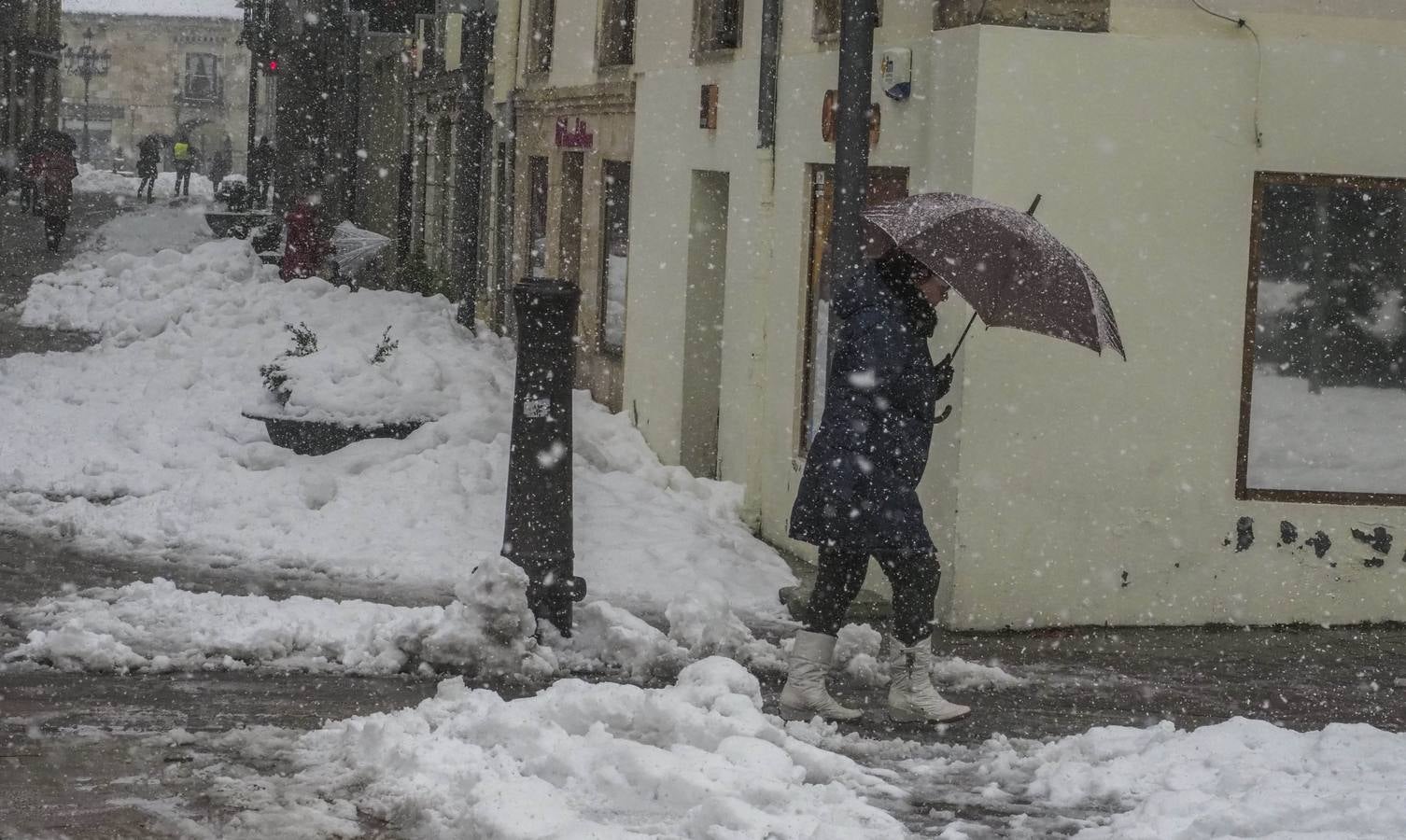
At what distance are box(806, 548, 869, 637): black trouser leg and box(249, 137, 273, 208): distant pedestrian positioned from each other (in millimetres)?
44147

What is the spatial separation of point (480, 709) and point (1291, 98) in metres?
5.20

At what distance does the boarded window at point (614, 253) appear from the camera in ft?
51.6

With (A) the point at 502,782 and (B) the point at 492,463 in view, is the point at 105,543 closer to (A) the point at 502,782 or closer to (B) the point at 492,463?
(B) the point at 492,463

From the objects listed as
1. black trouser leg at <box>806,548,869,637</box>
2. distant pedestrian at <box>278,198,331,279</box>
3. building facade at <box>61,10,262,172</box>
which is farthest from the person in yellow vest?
black trouser leg at <box>806,548,869,637</box>

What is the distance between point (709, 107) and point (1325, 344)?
479cm

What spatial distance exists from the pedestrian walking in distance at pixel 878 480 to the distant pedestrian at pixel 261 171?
44.2 meters

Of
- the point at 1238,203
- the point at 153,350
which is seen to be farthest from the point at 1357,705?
the point at 153,350

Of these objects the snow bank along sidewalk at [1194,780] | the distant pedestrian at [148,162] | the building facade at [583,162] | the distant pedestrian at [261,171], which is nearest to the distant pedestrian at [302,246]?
the building facade at [583,162]

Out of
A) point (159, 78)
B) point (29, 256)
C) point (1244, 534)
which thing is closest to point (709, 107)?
point (1244, 534)

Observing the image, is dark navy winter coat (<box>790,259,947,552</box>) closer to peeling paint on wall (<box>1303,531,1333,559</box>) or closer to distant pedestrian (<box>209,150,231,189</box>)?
peeling paint on wall (<box>1303,531,1333,559</box>)

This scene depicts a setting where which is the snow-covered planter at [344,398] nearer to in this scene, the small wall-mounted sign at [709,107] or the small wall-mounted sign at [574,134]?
the small wall-mounted sign at [709,107]

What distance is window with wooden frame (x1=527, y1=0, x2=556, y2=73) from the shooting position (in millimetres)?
19125

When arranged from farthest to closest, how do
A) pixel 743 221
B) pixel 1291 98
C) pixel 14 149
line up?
pixel 14 149, pixel 743 221, pixel 1291 98

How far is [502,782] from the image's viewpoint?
17.8 ft
